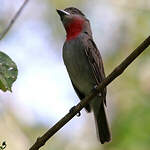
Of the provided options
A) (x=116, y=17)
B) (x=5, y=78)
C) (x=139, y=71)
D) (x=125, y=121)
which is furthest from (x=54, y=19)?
(x=5, y=78)

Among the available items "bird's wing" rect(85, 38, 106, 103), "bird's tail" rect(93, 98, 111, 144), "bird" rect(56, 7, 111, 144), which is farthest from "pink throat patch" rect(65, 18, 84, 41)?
"bird's tail" rect(93, 98, 111, 144)

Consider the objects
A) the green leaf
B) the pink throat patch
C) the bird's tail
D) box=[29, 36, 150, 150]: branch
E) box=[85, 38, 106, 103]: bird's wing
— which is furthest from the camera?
the pink throat patch

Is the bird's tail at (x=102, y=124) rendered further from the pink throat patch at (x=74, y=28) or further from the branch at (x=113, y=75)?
the branch at (x=113, y=75)

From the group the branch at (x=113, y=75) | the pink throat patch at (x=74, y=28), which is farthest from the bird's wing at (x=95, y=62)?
the branch at (x=113, y=75)

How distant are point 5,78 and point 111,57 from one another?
582cm

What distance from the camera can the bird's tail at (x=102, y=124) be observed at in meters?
4.81

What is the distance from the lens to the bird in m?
4.70

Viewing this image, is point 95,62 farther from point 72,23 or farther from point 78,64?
point 72,23

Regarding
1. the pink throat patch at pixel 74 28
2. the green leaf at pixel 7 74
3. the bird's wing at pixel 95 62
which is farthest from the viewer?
the pink throat patch at pixel 74 28

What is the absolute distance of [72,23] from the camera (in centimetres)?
507

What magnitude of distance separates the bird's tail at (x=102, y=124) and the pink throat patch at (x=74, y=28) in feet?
2.45

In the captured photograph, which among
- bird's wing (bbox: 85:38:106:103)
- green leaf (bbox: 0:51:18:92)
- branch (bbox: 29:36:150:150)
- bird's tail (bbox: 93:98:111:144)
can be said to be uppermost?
green leaf (bbox: 0:51:18:92)

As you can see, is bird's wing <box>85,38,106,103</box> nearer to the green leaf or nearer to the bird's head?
the bird's head

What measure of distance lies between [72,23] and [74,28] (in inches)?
2.8
